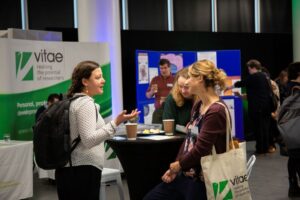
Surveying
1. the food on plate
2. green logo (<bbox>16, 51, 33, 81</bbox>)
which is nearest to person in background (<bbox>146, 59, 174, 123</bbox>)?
green logo (<bbox>16, 51, 33, 81</bbox>)

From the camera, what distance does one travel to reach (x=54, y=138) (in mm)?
2572

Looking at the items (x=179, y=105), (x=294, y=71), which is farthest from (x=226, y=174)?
(x=294, y=71)

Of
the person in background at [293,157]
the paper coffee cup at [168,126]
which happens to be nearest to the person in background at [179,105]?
the paper coffee cup at [168,126]

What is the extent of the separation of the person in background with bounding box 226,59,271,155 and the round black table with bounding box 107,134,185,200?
13.5 ft

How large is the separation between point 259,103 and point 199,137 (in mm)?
5211

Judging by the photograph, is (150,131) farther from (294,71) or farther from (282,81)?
(282,81)

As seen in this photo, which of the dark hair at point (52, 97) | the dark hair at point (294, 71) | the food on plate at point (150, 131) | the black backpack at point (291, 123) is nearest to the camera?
the food on plate at point (150, 131)

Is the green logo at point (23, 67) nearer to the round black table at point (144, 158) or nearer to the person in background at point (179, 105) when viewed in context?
the round black table at point (144, 158)

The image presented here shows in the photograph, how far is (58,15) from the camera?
26.5 feet

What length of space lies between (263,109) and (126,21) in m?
2.88

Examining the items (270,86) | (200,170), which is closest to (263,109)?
(270,86)

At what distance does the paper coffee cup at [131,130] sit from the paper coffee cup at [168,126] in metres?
0.21

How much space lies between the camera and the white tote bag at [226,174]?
250 cm

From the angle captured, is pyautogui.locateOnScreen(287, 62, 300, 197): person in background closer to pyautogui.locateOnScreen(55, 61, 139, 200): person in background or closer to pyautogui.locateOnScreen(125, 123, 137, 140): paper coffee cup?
pyautogui.locateOnScreen(125, 123, 137, 140): paper coffee cup
